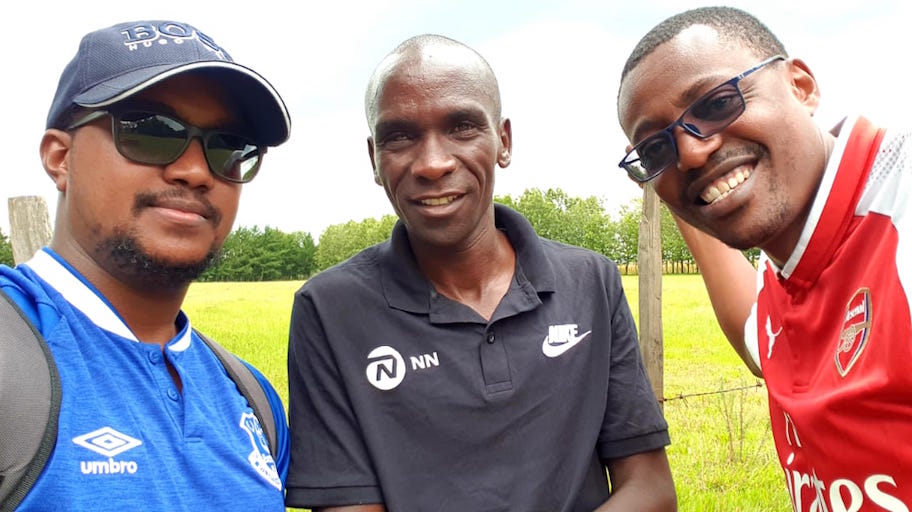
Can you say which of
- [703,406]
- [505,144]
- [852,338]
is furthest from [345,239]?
[852,338]

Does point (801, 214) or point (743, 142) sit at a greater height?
point (743, 142)

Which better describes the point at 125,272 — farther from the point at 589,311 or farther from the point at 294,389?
the point at 589,311

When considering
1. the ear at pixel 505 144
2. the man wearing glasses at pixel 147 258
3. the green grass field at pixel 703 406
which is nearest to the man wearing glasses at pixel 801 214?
the ear at pixel 505 144

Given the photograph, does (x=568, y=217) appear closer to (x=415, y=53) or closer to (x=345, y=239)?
(x=345, y=239)

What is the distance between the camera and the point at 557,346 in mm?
2619

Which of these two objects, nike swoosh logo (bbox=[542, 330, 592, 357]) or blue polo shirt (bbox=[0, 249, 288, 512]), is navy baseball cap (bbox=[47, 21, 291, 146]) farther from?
nike swoosh logo (bbox=[542, 330, 592, 357])

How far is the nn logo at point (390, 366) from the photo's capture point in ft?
8.27

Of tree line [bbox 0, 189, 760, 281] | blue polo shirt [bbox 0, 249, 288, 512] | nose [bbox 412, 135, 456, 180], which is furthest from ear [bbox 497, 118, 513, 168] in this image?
tree line [bbox 0, 189, 760, 281]

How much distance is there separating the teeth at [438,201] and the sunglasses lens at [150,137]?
83 cm

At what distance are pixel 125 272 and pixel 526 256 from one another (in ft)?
4.68

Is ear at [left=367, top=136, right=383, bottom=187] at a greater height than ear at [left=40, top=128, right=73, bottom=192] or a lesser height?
lesser

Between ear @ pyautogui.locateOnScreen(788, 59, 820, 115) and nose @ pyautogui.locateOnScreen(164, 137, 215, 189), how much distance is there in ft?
6.54

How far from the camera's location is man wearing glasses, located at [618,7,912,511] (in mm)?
1989

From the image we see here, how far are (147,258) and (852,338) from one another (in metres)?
2.10
